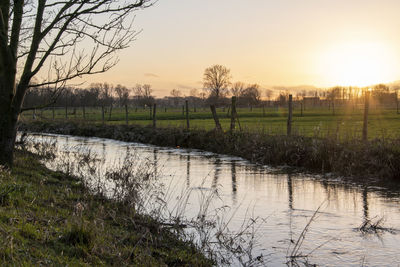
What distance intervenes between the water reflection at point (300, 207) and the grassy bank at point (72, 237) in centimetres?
175

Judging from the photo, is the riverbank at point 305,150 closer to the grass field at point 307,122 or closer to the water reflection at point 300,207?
the grass field at point 307,122

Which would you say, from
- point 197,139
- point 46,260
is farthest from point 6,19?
point 197,139

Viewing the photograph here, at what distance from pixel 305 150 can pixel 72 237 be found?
42.0 ft

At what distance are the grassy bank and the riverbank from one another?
9.65 metres

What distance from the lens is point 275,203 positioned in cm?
1049

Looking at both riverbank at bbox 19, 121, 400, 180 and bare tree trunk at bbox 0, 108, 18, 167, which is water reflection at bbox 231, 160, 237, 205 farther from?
bare tree trunk at bbox 0, 108, 18, 167

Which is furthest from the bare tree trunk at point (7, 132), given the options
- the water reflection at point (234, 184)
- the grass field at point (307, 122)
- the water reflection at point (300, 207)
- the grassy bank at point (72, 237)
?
the grass field at point (307, 122)

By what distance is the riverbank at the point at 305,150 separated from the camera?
14.1m

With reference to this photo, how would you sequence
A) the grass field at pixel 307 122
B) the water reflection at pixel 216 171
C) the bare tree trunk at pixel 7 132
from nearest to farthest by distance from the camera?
the bare tree trunk at pixel 7 132, the water reflection at pixel 216 171, the grass field at pixel 307 122

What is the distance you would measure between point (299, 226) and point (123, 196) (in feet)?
13.3

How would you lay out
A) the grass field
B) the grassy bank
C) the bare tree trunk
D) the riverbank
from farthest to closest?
the grass field, the riverbank, the bare tree trunk, the grassy bank

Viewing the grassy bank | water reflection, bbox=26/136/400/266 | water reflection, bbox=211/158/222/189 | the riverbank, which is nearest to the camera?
the grassy bank

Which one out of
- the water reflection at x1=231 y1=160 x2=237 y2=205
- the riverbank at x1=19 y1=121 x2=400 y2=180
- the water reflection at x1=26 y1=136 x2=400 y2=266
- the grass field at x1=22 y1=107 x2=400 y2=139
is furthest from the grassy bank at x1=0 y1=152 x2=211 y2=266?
the grass field at x1=22 y1=107 x2=400 y2=139

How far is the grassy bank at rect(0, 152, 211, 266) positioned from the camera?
491 cm
